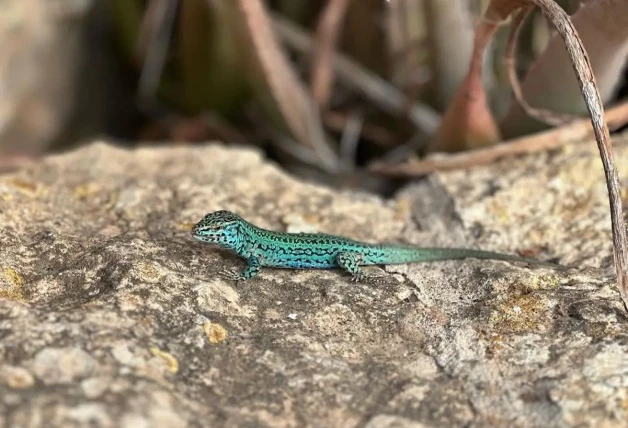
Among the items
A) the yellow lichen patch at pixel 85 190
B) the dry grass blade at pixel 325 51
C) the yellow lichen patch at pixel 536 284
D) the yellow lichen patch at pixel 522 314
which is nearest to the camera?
the yellow lichen patch at pixel 522 314

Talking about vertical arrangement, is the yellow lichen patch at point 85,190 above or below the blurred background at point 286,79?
below

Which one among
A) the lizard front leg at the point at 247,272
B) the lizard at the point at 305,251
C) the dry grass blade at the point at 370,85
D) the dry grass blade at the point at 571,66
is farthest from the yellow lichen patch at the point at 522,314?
the dry grass blade at the point at 370,85

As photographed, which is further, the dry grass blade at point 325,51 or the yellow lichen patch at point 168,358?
the dry grass blade at point 325,51

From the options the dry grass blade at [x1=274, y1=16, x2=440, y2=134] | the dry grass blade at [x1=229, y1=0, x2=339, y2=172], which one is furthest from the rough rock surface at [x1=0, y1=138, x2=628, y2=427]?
the dry grass blade at [x1=274, y1=16, x2=440, y2=134]

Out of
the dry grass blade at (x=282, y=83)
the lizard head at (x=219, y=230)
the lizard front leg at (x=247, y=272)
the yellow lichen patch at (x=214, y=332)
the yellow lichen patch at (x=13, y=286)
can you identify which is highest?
the dry grass blade at (x=282, y=83)

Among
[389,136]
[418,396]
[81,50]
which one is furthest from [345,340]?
[81,50]

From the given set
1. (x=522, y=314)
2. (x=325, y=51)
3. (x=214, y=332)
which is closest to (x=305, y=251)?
(x=214, y=332)

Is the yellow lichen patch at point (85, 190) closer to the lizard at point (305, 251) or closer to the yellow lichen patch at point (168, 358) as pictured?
the lizard at point (305, 251)

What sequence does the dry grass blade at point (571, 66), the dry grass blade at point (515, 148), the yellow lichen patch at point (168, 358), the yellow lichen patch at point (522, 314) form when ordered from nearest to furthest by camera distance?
the yellow lichen patch at point (168, 358), the yellow lichen patch at point (522, 314), the dry grass blade at point (571, 66), the dry grass blade at point (515, 148)

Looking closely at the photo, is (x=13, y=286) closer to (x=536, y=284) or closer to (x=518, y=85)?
(x=536, y=284)
